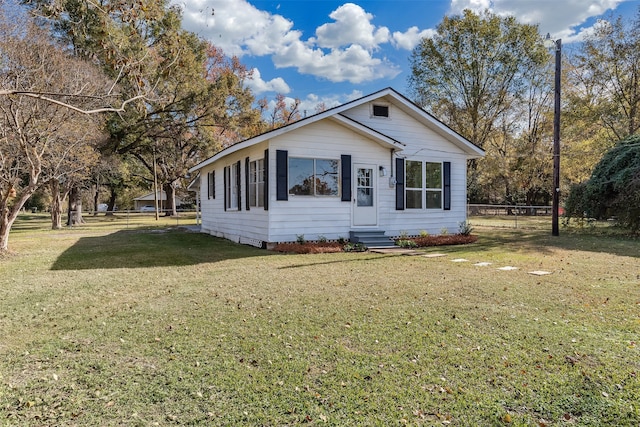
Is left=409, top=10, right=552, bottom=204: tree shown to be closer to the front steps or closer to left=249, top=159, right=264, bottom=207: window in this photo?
the front steps

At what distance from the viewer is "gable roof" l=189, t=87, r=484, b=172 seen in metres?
9.90

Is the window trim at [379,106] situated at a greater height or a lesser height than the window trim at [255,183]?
greater

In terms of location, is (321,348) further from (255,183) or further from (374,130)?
(374,130)

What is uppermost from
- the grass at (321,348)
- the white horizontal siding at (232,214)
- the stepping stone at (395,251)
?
the white horizontal siding at (232,214)

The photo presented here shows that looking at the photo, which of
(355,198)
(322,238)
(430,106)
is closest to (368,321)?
(322,238)

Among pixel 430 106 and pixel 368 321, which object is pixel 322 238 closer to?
pixel 368 321

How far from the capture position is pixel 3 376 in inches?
119

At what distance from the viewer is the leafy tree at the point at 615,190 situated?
42.4ft

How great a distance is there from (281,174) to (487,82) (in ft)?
75.5

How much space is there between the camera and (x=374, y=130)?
439 inches

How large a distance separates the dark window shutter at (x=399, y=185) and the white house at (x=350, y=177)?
0.10ft

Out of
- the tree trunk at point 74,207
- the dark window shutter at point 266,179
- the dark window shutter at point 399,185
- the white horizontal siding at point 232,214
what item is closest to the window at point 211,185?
the white horizontal siding at point 232,214

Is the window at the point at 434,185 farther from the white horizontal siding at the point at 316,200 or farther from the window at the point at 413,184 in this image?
the white horizontal siding at the point at 316,200

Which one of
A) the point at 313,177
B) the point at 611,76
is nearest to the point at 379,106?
the point at 313,177
